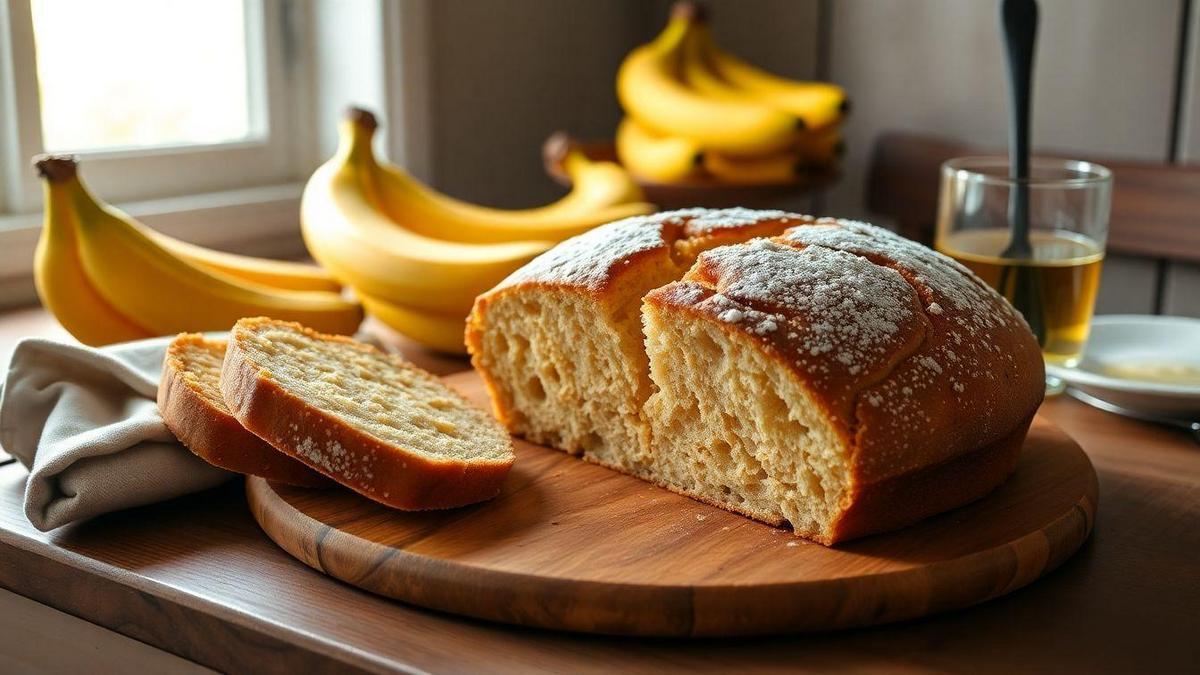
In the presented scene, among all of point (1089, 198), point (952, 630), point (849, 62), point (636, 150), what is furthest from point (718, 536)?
point (849, 62)

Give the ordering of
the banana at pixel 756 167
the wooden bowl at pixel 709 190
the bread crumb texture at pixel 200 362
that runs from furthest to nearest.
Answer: the banana at pixel 756 167 → the wooden bowl at pixel 709 190 → the bread crumb texture at pixel 200 362

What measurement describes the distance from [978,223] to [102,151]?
1.46 metres

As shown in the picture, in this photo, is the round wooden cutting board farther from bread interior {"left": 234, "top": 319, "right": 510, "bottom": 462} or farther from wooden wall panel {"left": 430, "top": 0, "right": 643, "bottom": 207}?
wooden wall panel {"left": 430, "top": 0, "right": 643, "bottom": 207}

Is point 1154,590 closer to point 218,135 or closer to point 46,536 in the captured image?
point 46,536

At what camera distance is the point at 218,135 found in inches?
90.4

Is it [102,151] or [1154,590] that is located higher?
[102,151]

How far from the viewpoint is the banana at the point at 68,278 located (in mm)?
1349

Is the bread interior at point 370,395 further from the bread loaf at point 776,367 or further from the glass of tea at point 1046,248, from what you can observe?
the glass of tea at point 1046,248

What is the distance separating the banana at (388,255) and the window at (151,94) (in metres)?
0.57

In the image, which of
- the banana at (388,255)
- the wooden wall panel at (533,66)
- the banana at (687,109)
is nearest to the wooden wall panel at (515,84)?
the wooden wall panel at (533,66)

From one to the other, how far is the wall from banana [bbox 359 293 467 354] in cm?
94

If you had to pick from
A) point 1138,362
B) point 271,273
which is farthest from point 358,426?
point 1138,362

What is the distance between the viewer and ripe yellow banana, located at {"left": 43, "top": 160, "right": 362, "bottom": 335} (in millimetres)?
1368

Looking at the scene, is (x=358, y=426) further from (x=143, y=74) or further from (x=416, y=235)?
(x=143, y=74)
